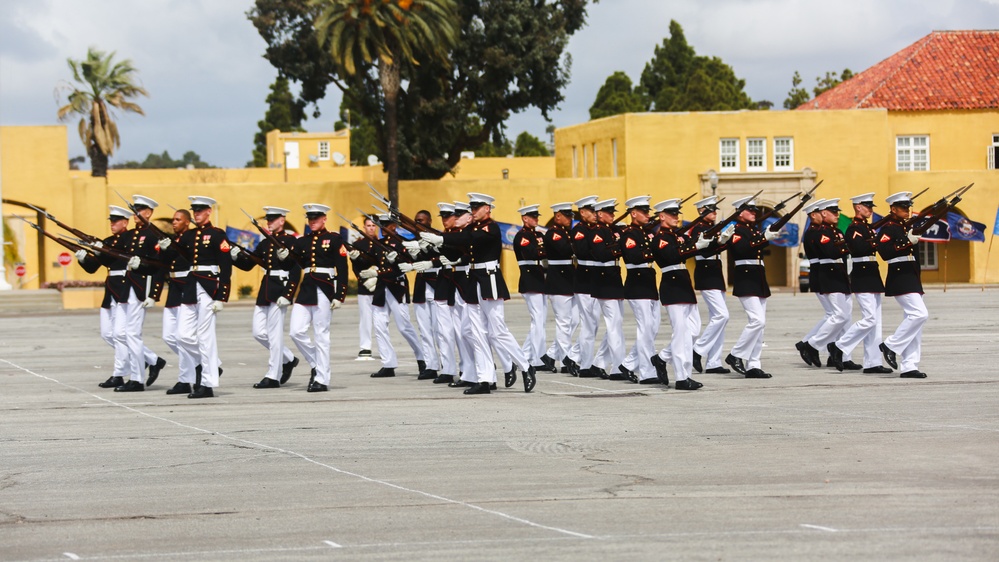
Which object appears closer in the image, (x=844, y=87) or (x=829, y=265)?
(x=829, y=265)

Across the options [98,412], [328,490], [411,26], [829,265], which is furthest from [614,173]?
[328,490]

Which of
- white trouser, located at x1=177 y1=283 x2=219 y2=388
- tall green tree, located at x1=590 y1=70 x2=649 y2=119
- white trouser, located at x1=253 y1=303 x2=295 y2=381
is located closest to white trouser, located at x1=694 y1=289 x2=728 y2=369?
white trouser, located at x1=253 y1=303 x2=295 y2=381

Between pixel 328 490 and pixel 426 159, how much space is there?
44.6 m

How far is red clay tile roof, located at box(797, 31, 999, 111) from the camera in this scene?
176 feet

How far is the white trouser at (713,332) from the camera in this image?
1595 centimetres

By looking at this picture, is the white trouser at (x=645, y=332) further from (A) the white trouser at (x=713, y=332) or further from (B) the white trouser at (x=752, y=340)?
(B) the white trouser at (x=752, y=340)

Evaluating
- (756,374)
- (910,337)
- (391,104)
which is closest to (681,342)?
(756,374)

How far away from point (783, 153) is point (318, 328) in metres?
38.8

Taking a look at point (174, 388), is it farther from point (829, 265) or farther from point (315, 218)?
point (829, 265)

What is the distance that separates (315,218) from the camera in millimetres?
15648

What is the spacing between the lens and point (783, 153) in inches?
2023

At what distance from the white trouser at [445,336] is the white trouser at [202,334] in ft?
8.51

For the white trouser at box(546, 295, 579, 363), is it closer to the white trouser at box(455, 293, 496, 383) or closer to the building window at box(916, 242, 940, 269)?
the white trouser at box(455, 293, 496, 383)

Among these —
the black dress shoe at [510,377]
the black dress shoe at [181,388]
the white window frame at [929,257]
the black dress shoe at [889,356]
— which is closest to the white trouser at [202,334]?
the black dress shoe at [181,388]
